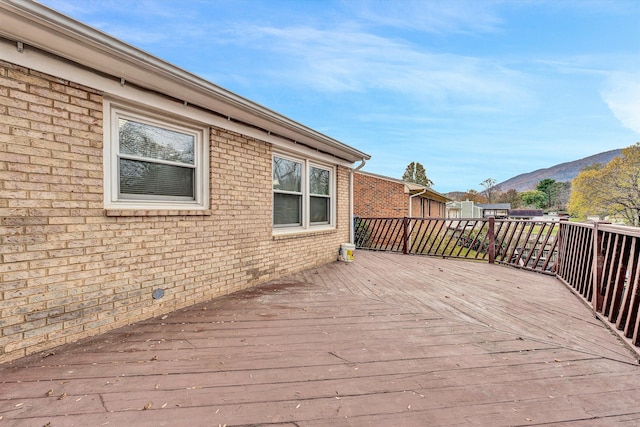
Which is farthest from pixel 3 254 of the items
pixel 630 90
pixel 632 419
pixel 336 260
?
pixel 630 90

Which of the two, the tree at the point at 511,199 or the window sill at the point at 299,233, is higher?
the tree at the point at 511,199

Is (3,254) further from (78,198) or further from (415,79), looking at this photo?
(415,79)

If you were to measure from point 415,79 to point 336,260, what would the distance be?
8591mm

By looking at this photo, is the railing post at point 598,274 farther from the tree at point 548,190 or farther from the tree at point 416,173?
the tree at point 548,190

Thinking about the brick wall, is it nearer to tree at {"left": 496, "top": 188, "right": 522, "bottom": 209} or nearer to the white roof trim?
the white roof trim

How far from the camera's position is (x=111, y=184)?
281 cm

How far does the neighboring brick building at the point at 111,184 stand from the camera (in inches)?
85.4

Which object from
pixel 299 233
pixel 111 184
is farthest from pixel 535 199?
pixel 111 184

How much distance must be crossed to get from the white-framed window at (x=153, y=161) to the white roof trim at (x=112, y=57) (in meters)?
0.34

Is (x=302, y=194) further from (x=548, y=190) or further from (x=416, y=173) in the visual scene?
(x=548, y=190)

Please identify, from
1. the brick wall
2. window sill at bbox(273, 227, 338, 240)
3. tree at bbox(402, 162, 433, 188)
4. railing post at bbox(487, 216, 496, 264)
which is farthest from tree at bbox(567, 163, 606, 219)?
window sill at bbox(273, 227, 338, 240)

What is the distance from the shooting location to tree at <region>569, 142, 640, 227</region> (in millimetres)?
20516

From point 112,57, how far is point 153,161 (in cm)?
107

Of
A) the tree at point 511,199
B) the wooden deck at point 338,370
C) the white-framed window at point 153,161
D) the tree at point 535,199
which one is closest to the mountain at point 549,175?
the tree at point 535,199
